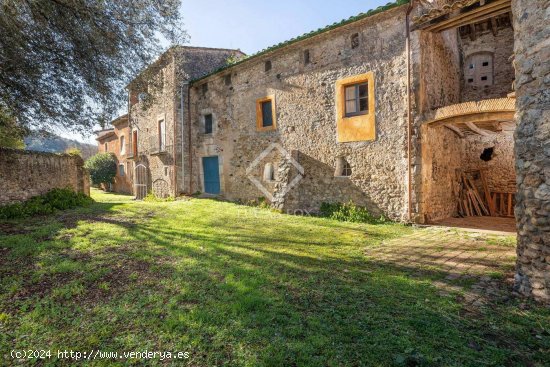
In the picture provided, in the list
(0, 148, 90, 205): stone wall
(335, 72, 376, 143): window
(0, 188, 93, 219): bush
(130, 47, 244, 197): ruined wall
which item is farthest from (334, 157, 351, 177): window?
(0, 148, 90, 205): stone wall

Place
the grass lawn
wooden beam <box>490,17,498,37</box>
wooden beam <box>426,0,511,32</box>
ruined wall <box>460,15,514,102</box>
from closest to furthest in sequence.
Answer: the grass lawn
wooden beam <box>426,0,511,32</box>
wooden beam <box>490,17,498,37</box>
ruined wall <box>460,15,514,102</box>

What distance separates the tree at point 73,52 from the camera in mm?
6766

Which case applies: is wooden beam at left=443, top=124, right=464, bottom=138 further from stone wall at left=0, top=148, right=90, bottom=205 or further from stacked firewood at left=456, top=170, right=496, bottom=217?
stone wall at left=0, top=148, right=90, bottom=205

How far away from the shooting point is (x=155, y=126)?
55.6 feet

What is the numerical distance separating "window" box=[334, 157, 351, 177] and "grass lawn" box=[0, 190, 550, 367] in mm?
4450

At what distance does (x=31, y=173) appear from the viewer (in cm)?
926

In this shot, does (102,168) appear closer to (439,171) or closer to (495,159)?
(439,171)

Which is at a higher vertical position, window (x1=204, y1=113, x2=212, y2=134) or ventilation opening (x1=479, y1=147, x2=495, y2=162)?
window (x1=204, y1=113, x2=212, y2=134)

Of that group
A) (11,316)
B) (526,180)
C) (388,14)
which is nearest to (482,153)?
(388,14)

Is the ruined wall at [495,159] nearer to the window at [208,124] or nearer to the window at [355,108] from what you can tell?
the window at [355,108]

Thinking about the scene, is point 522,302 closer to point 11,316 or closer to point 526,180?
point 526,180

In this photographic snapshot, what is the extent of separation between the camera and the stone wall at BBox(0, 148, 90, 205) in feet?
28.0

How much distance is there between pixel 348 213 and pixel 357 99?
3.74 metres

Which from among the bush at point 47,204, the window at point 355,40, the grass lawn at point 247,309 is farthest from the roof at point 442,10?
the bush at point 47,204
